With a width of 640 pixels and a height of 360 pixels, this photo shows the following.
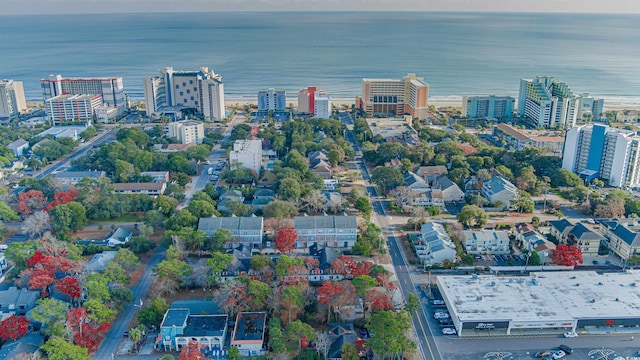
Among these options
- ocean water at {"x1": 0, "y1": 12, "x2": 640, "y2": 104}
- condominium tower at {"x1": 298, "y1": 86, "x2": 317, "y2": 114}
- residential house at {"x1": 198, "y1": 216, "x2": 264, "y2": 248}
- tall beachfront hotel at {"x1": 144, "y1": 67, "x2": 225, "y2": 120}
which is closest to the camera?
residential house at {"x1": 198, "y1": 216, "x2": 264, "y2": 248}

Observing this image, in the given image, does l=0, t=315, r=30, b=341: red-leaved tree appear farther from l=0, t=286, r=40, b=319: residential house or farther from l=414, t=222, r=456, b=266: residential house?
l=414, t=222, r=456, b=266: residential house

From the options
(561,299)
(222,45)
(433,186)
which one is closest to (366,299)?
(561,299)

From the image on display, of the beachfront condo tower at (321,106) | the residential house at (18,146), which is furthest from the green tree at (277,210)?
the beachfront condo tower at (321,106)

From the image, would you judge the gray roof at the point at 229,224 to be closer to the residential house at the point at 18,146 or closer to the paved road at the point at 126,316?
the paved road at the point at 126,316

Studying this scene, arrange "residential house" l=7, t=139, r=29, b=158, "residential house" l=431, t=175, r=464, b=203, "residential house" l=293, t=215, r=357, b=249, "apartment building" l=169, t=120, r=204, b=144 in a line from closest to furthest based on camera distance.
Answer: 1. "residential house" l=293, t=215, r=357, b=249
2. "residential house" l=431, t=175, r=464, b=203
3. "residential house" l=7, t=139, r=29, b=158
4. "apartment building" l=169, t=120, r=204, b=144

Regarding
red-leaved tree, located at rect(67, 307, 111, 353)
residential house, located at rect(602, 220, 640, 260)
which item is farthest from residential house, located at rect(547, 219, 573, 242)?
red-leaved tree, located at rect(67, 307, 111, 353)

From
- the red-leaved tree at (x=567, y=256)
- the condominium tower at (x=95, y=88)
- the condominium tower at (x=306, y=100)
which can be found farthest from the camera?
the condominium tower at (x=95, y=88)
